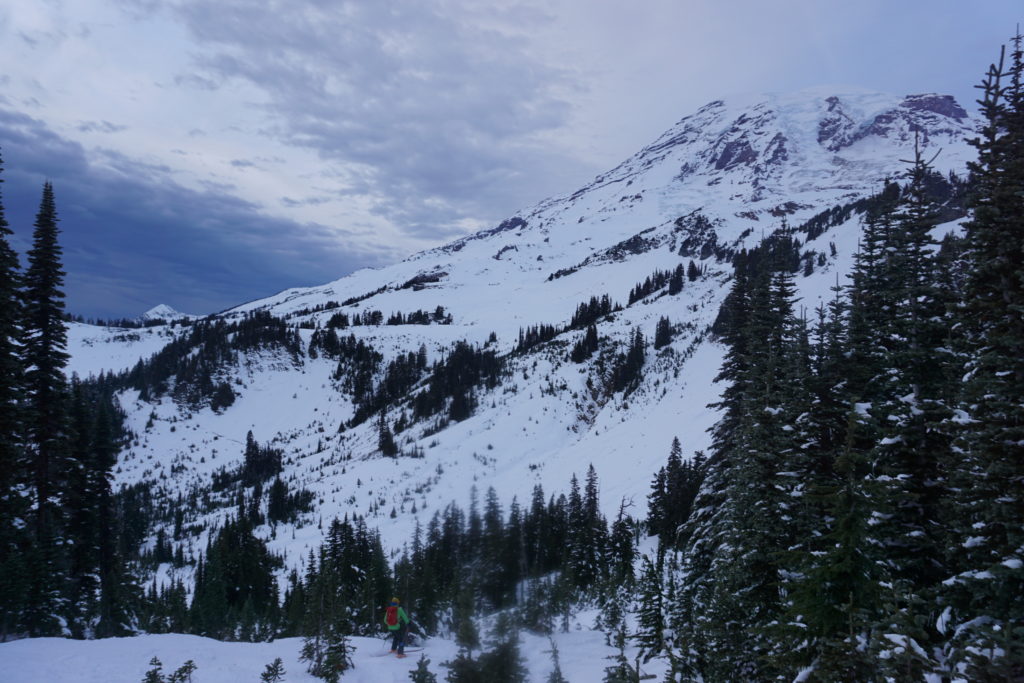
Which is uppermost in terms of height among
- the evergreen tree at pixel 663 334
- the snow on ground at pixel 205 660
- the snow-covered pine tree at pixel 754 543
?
the evergreen tree at pixel 663 334

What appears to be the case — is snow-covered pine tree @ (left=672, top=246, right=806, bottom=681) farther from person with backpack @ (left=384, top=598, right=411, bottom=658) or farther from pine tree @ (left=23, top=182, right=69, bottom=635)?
pine tree @ (left=23, top=182, right=69, bottom=635)

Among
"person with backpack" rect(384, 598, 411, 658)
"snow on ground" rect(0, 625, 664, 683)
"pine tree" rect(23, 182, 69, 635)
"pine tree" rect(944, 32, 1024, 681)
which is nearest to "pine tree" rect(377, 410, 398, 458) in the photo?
"pine tree" rect(23, 182, 69, 635)

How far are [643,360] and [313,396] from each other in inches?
3904

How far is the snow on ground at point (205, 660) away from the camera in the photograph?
40.7 ft

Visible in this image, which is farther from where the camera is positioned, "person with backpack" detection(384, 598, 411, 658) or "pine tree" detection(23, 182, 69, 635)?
"pine tree" detection(23, 182, 69, 635)

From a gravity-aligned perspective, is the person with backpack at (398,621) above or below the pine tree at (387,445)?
below

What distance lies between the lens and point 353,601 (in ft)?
121

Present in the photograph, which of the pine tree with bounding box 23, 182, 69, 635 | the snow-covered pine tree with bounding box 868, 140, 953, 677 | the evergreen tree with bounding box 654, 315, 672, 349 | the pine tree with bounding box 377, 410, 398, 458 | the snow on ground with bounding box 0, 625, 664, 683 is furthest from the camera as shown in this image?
the evergreen tree with bounding box 654, 315, 672, 349

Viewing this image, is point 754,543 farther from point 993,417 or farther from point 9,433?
point 9,433

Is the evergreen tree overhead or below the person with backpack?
overhead

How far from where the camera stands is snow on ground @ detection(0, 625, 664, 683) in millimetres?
12398

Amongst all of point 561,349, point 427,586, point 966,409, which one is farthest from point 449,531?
point 561,349

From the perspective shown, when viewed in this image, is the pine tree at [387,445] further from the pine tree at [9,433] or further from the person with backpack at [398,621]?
the person with backpack at [398,621]

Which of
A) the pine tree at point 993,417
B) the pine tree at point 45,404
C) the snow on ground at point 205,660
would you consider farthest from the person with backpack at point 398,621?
the pine tree at point 45,404
